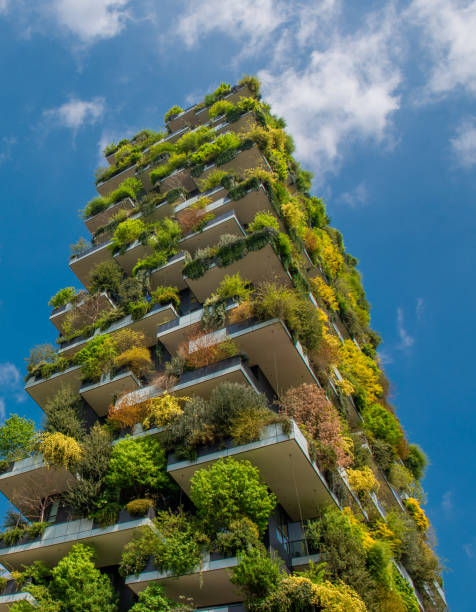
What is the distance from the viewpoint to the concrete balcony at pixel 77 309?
29.7m

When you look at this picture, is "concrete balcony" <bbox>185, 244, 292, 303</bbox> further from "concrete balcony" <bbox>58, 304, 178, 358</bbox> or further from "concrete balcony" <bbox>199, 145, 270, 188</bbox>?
"concrete balcony" <bbox>199, 145, 270, 188</bbox>

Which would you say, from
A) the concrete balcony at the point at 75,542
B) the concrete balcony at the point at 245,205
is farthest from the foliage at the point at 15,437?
the concrete balcony at the point at 245,205

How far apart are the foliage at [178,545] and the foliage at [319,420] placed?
4.96 meters

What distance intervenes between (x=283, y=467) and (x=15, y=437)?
1371cm

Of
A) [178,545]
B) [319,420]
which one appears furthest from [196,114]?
[178,545]

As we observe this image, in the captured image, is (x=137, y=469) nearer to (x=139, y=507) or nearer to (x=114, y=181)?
(x=139, y=507)

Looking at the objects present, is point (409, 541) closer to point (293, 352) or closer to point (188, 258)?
point (293, 352)

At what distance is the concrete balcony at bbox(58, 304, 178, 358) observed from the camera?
25.4 m

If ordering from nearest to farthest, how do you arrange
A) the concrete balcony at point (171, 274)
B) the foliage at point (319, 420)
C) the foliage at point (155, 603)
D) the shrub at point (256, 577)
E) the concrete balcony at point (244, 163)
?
the shrub at point (256, 577) → the foliage at point (155, 603) → the foliage at point (319, 420) → the concrete balcony at point (171, 274) → the concrete balcony at point (244, 163)

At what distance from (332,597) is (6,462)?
16244 mm

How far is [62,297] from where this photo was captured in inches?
1257

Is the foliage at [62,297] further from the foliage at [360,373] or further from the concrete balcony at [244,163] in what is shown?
the foliage at [360,373]

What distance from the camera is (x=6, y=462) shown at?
22734 mm

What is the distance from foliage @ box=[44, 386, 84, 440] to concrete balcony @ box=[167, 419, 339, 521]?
19.8 ft
